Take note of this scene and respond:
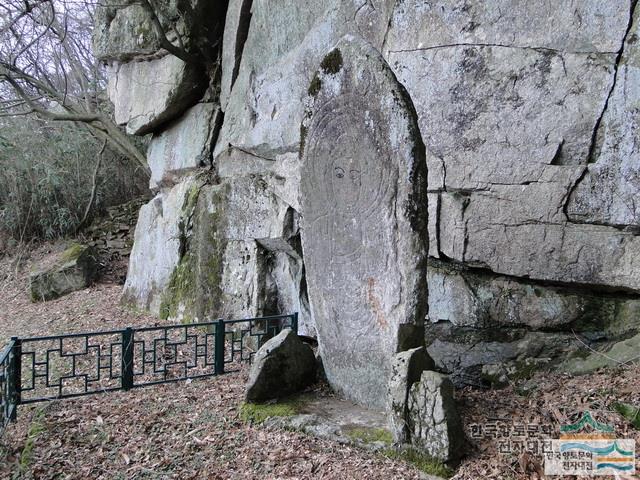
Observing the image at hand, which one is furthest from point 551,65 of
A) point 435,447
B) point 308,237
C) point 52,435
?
point 52,435

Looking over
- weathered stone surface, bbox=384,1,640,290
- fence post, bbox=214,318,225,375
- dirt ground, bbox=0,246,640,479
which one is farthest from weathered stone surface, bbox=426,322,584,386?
fence post, bbox=214,318,225,375

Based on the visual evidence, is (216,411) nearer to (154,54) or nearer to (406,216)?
(406,216)

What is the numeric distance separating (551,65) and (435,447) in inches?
150

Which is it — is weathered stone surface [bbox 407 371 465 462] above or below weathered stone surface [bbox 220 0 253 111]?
below

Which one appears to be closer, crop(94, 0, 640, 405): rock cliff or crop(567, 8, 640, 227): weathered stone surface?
crop(94, 0, 640, 405): rock cliff

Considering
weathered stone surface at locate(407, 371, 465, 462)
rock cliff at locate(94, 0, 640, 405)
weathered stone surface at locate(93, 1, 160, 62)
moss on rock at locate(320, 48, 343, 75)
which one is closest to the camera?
weathered stone surface at locate(407, 371, 465, 462)

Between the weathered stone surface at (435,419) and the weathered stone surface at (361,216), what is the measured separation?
521 millimetres

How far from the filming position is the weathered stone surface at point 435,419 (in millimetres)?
3424

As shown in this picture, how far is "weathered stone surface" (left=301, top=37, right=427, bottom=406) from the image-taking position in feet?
12.9

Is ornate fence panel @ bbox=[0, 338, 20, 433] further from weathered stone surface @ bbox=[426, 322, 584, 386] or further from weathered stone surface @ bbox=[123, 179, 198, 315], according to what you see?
weathered stone surface @ bbox=[123, 179, 198, 315]

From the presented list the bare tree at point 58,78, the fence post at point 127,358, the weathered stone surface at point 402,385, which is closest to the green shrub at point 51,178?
the bare tree at point 58,78

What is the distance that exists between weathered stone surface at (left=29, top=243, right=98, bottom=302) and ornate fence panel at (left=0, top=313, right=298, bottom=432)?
3087mm

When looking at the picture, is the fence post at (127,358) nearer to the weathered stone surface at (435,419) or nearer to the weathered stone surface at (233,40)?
the weathered stone surface at (435,419)

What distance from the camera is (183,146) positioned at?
920 centimetres
